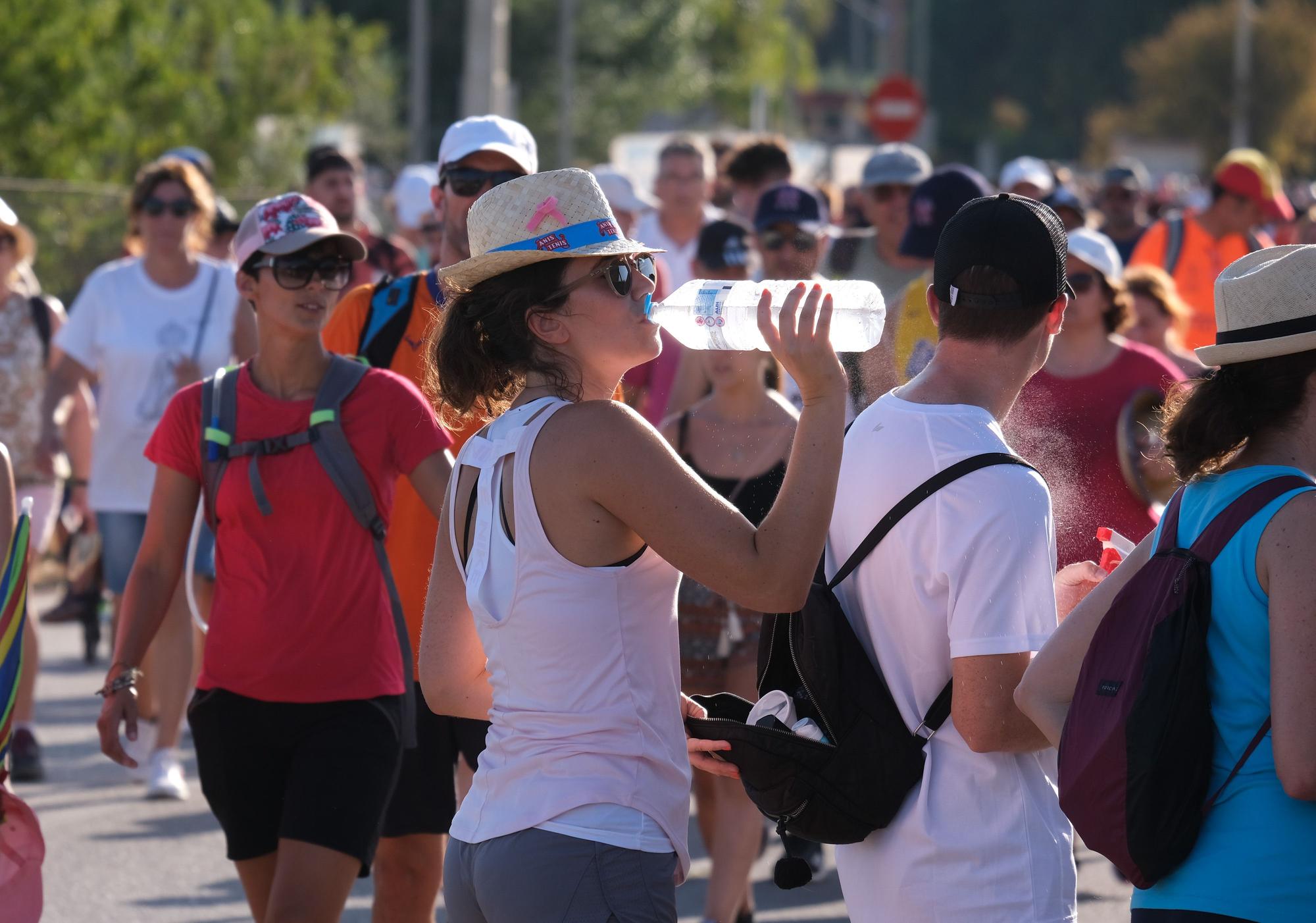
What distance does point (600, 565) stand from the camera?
290 centimetres

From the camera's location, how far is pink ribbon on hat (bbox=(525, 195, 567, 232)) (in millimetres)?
3037

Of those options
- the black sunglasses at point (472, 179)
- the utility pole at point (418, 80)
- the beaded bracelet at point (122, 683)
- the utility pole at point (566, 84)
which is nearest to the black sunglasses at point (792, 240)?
the black sunglasses at point (472, 179)

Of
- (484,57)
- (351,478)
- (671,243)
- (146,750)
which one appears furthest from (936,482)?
(484,57)

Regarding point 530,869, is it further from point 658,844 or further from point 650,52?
point 650,52

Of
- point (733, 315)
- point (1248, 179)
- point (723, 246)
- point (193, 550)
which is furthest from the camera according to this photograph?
point (1248, 179)

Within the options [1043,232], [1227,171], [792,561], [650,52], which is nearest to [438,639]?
[792,561]

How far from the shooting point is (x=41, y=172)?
16.9 metres

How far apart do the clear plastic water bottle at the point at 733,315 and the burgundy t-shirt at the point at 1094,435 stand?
1448 millimetres

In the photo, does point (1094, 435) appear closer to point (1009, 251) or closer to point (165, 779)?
point (1009, 251)

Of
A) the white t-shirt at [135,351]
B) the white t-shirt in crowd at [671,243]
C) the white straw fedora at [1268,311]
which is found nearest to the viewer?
the white straw fedora at [1268,311]

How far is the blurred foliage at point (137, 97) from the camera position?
14719 mm

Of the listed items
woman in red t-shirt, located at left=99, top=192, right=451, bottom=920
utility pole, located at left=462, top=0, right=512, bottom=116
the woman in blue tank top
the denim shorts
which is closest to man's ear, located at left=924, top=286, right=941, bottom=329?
the woman in blue tank top

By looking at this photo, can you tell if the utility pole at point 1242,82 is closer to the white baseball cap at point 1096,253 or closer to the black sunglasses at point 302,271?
the white baseball cap at point 1096,253

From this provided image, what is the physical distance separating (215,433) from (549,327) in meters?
1.67
